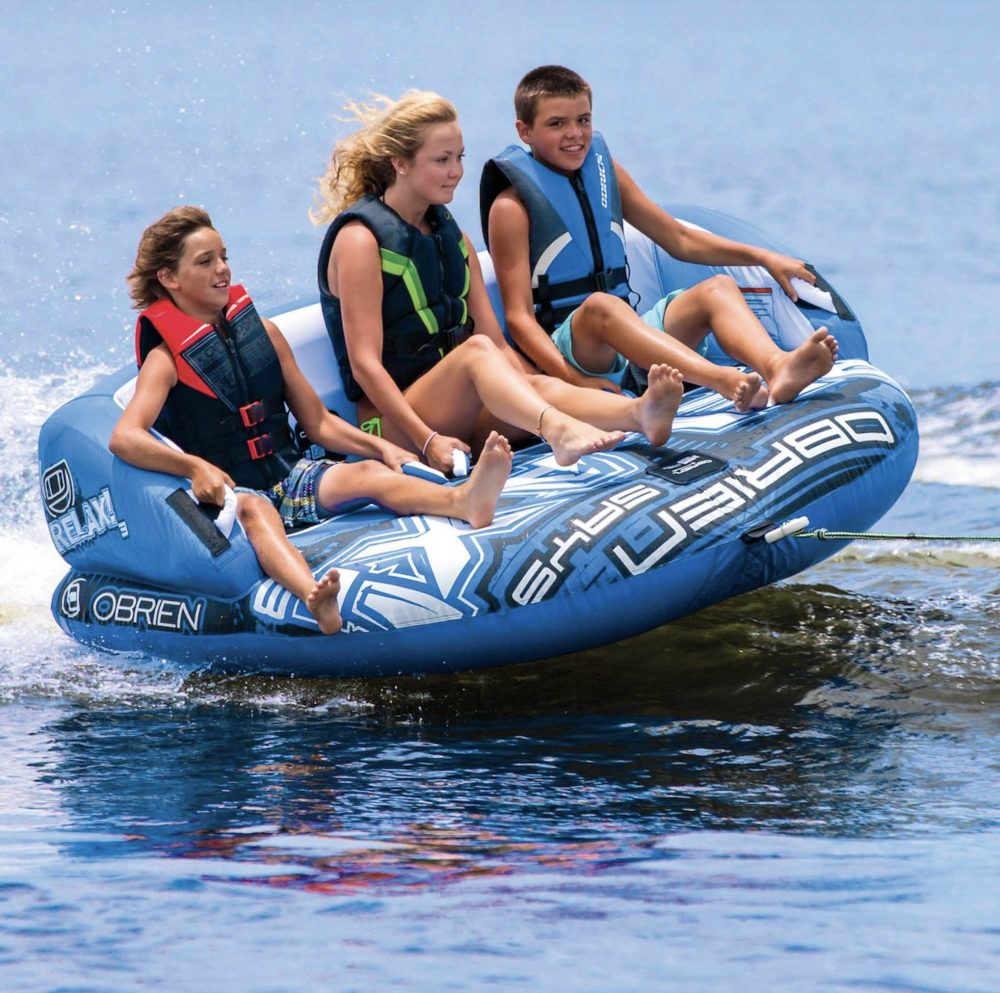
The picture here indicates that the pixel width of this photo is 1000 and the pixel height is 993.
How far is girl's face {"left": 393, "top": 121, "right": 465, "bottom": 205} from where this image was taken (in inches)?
147

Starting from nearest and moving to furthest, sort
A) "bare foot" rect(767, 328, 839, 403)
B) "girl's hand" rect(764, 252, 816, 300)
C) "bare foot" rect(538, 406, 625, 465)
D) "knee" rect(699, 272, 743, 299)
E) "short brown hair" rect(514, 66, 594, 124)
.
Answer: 1. "bare foot" rect(538, 406, 625, 465)
2. "bare foot" rect(767, 328, 839, 403)
3. "knee" rect(699, 272, 743, 299)
4. "short brown hair" rect(514, 66, 594, 124)
5. "girl's hand" rect(764, 252, 816, 300)

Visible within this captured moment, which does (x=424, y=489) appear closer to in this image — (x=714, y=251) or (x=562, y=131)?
(x=562, y=131)

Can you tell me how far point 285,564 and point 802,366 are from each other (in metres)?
1.16

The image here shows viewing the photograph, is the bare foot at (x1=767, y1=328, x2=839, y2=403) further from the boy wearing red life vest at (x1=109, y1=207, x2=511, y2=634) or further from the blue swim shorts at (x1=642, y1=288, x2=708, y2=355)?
the boy wearing red life vest at (x1=109, y1=207, x2=511, y2=634)

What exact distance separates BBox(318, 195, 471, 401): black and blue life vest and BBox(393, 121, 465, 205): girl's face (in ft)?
0.27

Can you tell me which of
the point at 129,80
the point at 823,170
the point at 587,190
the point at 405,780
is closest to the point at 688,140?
the point at 823,170

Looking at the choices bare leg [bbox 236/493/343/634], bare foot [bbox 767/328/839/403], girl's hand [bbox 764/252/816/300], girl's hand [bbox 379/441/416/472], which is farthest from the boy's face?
bare leg [bbox 236/493/343/634]

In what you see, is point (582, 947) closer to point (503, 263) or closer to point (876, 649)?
point (876, 649)

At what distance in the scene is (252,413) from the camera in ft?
12.2

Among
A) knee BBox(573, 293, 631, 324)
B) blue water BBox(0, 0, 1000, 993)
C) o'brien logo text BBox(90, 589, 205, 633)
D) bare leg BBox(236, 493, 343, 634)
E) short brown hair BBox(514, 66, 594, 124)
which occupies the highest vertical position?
short brown hair BBox(514, 66, 594, 124)

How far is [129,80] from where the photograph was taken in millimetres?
15141

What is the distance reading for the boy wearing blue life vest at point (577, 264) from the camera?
381cm

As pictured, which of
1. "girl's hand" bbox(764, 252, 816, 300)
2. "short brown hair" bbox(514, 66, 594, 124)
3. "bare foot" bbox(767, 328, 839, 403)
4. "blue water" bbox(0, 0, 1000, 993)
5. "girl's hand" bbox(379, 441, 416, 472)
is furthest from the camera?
"girl's hand" bbox(764, 252, 816, 300)

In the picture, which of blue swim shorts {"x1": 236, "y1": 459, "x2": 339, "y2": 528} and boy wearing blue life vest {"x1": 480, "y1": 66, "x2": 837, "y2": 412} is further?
boy wearing blue life vest {"x1": 480, "y1": 66, "x2": 837, "y2": 412}
